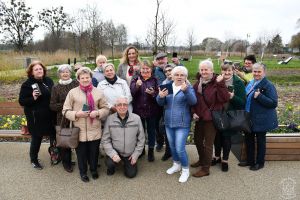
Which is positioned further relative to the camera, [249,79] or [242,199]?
[249,79]

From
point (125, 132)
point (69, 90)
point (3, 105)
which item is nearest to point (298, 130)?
point (125, 132)

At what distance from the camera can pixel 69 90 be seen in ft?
14.3

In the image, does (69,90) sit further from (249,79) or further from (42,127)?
(249,79)

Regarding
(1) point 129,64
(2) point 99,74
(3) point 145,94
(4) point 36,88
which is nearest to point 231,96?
(3) point 145,94

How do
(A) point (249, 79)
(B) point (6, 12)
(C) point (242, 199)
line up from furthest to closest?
(B) point (6, 12) < (A) point (249, 79) < (C) point (242, 199)

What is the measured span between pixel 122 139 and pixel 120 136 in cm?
6

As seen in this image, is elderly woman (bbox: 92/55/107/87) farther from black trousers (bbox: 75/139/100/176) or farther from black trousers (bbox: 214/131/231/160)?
black trousers (bbox: 214/131/231/160)

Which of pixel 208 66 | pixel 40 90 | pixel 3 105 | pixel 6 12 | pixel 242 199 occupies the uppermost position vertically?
pixel 6 12

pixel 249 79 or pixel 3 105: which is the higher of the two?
pixel 249 79

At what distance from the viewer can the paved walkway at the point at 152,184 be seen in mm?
3807

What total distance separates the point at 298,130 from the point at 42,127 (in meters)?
4.77

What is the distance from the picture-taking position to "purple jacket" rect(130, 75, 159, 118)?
456 centimetres

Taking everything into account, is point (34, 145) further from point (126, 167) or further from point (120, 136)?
point (126, 167)

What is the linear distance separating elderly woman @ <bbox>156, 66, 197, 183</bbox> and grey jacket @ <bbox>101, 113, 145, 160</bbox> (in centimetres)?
53
